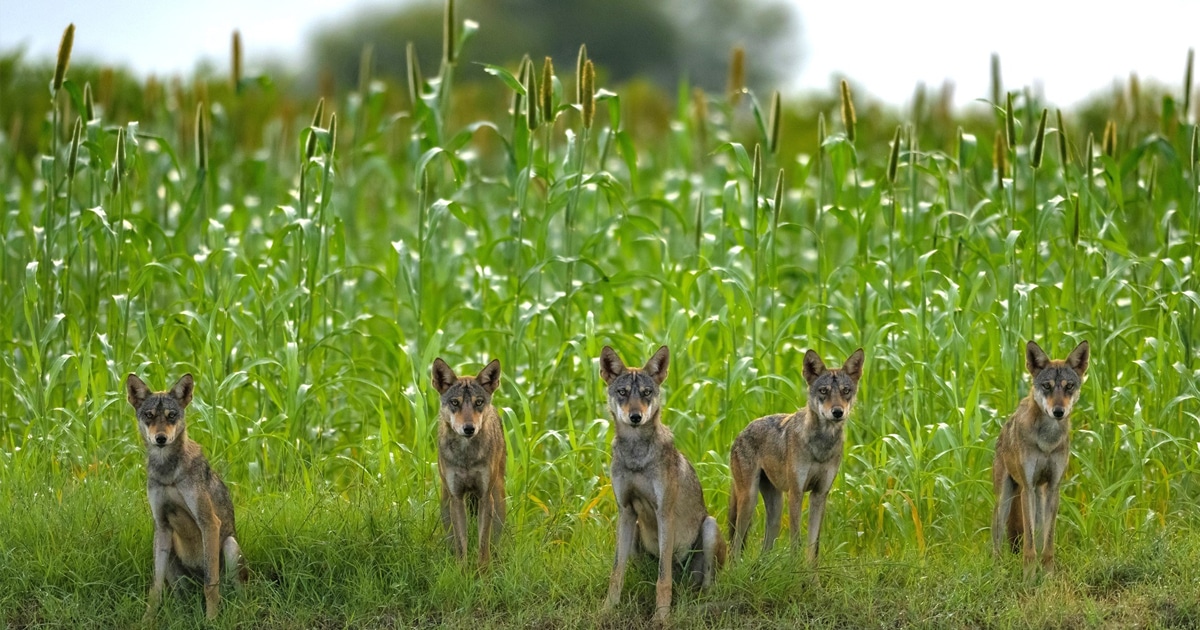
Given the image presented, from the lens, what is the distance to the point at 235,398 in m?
10.4

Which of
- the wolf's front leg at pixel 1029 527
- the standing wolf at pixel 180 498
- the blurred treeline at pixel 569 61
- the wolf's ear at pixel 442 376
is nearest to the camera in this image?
the standing wolf at pixel 180 498

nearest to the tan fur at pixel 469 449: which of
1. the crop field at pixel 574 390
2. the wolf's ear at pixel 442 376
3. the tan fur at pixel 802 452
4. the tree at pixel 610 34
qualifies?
the wolf's ear at pixel 442 376

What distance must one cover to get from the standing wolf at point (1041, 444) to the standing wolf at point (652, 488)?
1814mm

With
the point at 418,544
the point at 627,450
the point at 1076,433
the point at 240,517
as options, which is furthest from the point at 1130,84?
the point at 240,517

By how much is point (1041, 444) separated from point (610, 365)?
8.25 ft

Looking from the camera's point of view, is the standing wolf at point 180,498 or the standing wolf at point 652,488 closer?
the standing wolf at point 652,488

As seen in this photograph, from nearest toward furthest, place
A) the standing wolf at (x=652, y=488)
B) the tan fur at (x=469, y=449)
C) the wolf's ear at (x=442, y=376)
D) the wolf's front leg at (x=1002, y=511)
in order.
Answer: the standing wolf at (x=652, y=488), the tan fur at (x=469, y=449), the wolf's ear at (x=442, y=376), the wolf's front leg at (x=1002, y=511)

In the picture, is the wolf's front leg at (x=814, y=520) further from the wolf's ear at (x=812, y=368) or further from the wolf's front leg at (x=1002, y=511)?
the wolf's front leg at (x=1002, y=511)

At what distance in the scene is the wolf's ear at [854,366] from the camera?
7.46 meters

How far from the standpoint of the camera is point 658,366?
7.34m

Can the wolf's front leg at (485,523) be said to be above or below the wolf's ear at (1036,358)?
below

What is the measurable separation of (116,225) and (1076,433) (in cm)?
743

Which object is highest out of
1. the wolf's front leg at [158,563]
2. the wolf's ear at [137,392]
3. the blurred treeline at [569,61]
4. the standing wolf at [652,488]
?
the blurred treeline at [569,61]

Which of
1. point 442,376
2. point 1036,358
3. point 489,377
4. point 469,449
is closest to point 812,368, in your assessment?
point 1036,358
